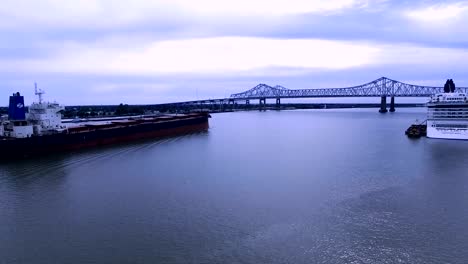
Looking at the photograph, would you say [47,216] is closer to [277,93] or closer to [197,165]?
[197,165]

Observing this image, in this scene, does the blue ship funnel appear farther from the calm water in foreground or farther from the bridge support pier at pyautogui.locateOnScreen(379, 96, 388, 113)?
the bridge support pier at pyautogui.locateOnScreen(379, 96, 388, 113)

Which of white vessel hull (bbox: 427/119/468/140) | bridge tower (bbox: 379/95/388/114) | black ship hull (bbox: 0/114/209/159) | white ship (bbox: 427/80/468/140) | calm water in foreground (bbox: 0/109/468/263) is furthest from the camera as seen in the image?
bridge tower (bbox: 379/95/388/114)

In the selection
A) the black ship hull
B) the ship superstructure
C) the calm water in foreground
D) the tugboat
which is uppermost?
the ship superstructure

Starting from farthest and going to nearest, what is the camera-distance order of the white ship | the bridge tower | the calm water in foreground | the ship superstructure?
the bridge tower
the white ship
the ship superstructure
the calm water in foreground

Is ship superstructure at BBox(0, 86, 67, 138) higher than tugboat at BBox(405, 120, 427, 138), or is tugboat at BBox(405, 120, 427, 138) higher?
ship superstructure at BBox(0, 86, 67, 138)

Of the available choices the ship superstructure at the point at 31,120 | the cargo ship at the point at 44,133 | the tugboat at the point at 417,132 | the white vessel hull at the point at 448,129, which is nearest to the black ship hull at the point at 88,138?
the cargo ship at the point at 44,133

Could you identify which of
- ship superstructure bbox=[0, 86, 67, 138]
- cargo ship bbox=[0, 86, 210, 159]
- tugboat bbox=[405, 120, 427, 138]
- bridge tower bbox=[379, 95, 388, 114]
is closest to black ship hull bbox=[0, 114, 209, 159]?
cargo ship bbox=[0, 86, 210, 159]

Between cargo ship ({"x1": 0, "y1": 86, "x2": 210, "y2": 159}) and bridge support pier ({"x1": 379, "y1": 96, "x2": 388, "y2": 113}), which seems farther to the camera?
bridge support pier ({"x1": 379, "y1": 96, "x2": 388, "y2": 113})
